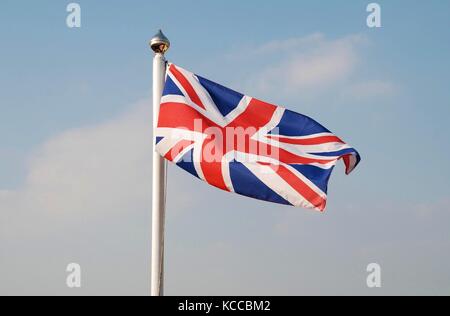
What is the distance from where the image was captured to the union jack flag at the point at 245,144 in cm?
1151

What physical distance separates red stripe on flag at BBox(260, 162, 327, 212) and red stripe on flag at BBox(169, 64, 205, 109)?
183 cm

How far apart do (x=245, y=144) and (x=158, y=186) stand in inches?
74.3

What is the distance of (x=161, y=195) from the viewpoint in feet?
37.9

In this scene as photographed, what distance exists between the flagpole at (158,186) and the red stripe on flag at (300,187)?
2046 mm

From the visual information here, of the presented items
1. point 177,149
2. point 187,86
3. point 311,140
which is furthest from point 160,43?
point 311,140

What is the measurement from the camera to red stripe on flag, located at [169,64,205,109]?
1219 cm

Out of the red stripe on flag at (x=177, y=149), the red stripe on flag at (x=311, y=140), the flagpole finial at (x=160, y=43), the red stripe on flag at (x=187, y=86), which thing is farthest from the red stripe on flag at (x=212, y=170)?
the flagpole finial at (x=160, y=43)

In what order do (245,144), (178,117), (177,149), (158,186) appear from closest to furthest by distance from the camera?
(177,149) → (158,186) → (178,117) → (245,144)

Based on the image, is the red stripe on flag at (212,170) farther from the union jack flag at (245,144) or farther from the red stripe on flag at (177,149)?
the red stripe on flag at (177,149)

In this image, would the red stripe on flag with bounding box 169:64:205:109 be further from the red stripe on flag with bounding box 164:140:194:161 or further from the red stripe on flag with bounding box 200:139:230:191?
the red stripe on flag with bounding box 200:139:230:191

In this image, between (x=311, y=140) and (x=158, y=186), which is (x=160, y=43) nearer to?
(x=158, y=186)

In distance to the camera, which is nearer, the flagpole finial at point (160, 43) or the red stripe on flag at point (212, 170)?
the red stripe on flag at point (212, 170)

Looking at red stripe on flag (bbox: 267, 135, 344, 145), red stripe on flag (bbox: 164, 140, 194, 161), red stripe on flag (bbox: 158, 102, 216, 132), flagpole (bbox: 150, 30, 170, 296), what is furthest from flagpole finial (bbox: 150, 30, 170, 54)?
red stripe on flag (bbox: 267, 135, 344, 145)

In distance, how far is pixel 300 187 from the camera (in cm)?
1161
